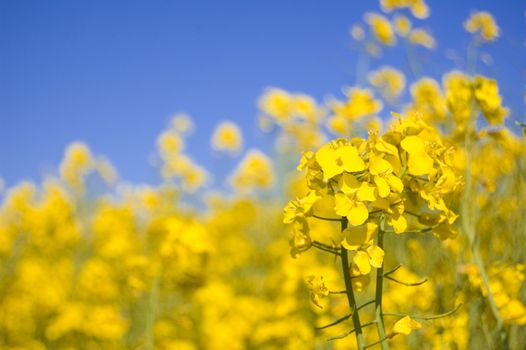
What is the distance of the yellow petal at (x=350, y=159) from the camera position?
3.57ft

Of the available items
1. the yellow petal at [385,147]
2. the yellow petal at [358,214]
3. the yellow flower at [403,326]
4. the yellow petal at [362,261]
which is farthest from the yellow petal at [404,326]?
the yellow petal at [385,147]

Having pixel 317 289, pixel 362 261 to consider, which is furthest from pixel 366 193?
pixel 317 289

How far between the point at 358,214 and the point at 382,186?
71mm

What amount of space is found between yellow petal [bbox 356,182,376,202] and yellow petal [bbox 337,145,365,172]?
0.12 feet

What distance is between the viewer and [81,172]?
9773 millimetres

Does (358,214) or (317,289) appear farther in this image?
(317,289)

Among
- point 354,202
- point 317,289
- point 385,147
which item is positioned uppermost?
point 385,147

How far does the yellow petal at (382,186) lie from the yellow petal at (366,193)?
14 millimetres

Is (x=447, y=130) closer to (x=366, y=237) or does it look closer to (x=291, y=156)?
(x=366, y=237)

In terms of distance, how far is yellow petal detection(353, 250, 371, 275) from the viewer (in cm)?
110

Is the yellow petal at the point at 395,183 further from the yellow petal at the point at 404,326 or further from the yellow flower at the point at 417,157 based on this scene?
the yellow petal at the point at 404,326

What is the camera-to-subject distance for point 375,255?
1.09 m

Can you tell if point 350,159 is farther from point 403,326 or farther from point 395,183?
point 403,326

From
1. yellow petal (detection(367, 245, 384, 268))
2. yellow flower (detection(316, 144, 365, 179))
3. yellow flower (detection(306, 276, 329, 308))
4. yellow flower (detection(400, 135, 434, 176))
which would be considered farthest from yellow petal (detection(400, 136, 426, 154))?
yellow flower (detection(306, 276, 329, 308))
